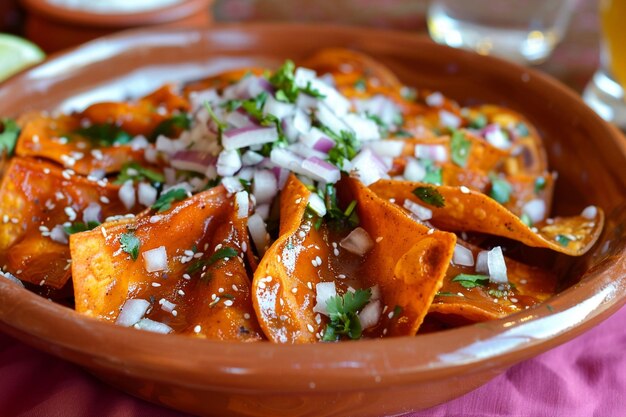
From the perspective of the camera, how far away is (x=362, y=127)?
193cm

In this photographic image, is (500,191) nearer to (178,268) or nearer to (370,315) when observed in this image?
(370,315)

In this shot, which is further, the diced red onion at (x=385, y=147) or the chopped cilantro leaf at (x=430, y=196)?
the diced red onion at (x=385, y=147)

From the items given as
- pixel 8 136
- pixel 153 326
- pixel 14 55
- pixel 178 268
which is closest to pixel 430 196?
pixel 178 268

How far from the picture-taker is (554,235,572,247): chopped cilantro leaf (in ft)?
5.85

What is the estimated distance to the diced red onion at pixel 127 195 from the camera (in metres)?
1.81

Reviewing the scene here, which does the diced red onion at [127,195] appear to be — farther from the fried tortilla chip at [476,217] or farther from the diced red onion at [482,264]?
the diced red onion at [482,264]

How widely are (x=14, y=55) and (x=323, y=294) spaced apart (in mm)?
1917

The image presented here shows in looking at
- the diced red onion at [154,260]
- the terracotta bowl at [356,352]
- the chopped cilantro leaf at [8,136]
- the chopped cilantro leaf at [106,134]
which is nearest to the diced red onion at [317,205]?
the diced red onion at [154,260]

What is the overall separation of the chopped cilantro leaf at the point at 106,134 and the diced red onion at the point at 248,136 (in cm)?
44

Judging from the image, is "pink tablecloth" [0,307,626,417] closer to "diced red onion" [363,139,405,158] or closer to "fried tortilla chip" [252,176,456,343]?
"fried tortilla chip" [252,176,456,343]

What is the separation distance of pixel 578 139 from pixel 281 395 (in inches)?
53.3

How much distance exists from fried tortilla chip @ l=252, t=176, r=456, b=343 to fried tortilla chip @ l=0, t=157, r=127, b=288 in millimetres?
524

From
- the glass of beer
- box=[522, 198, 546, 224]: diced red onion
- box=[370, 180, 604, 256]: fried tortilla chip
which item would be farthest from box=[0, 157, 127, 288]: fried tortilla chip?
the glass of beer

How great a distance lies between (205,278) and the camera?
60.6 inches
